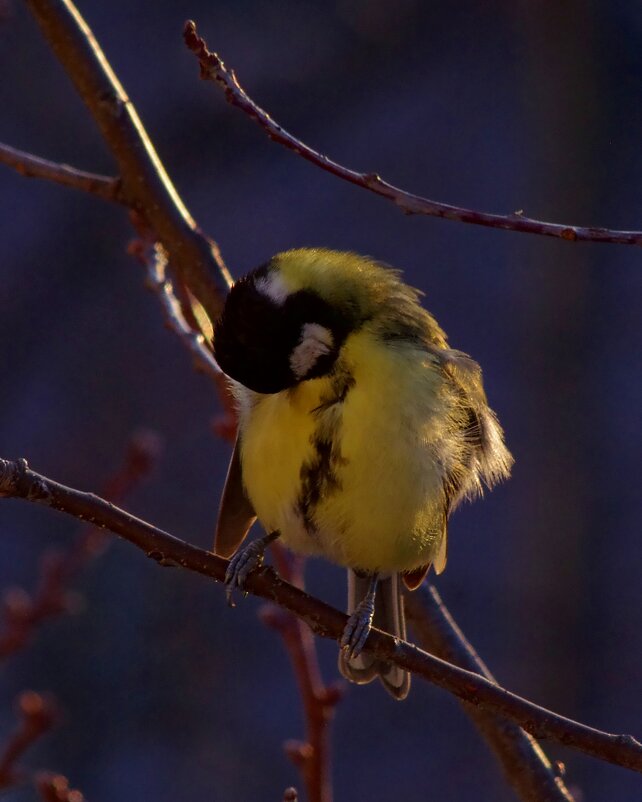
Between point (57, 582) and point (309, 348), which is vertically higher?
point (309, 348)

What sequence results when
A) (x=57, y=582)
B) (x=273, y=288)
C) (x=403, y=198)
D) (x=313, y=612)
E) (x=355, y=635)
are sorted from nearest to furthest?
(x=403, y=198)
(x=313, y=612)
(x=355, y=635)
(x=273, y=288)
(x=57, y=582)

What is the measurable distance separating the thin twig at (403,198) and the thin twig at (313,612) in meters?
0.55

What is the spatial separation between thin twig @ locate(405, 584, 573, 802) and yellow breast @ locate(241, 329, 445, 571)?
17 centimetres

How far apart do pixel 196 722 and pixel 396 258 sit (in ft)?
8.34

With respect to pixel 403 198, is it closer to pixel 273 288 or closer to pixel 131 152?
pixel 273 288

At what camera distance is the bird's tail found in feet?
8.45

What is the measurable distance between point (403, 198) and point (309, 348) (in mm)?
659

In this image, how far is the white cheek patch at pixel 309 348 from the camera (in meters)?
2.21

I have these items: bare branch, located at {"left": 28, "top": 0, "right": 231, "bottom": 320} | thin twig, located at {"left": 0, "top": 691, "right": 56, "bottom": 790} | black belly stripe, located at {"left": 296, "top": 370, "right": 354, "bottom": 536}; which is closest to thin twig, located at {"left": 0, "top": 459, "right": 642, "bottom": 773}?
black belly stripe, located at {"left": 296, "top": 370, "right": 354, "bottom": 536}

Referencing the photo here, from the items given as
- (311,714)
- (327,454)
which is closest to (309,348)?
(327,454)

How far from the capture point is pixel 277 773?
5773 millimetres

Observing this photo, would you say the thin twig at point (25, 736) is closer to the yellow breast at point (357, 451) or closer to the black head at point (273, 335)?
the yellow breast at point (357, 451)

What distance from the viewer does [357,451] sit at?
2180mm

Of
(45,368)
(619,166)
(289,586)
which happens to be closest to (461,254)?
(619,166)
